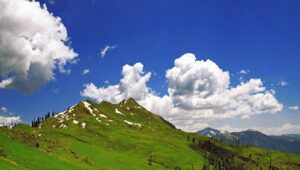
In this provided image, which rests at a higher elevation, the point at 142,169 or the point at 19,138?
the point at 19,138

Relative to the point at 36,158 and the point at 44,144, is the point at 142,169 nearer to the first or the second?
the point at 44,144

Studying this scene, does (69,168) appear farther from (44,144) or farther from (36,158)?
(44,144)

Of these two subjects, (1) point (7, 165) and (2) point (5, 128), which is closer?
(1) point (7, 165)

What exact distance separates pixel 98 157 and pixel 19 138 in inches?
1969

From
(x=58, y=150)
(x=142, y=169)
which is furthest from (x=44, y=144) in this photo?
(x=142, y=169)

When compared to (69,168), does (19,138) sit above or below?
above

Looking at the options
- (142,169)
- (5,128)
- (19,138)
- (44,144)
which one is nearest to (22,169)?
(19,138)

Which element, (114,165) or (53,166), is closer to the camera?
(53,166)

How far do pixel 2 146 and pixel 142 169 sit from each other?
3448 inches

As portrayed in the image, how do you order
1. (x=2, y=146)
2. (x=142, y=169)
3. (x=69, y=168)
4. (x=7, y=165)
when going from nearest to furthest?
1. (x=7, y=165)
2. (x=2, y=146)
3. (x=69, y=168)
4. (x=142, y=169)

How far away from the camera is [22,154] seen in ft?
200

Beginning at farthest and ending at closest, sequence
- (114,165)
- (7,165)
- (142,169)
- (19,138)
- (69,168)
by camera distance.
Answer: (142,169) → (114,165) → (19,138) → (69,168) → (7,165)

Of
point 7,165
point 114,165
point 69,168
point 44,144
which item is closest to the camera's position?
point 7,165

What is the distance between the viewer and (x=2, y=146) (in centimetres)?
5969
